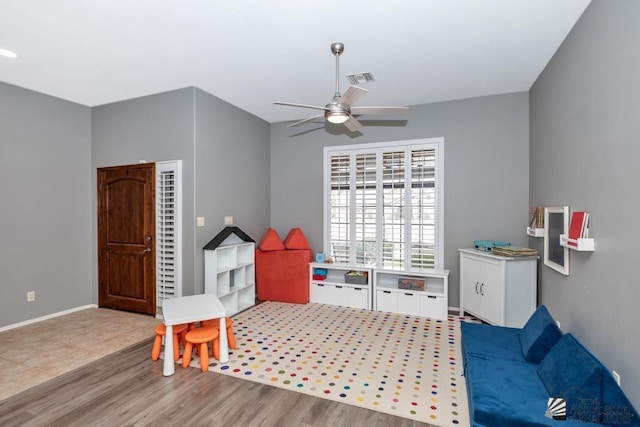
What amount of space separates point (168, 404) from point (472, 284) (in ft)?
11.8

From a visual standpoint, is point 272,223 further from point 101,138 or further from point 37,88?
point 37,88

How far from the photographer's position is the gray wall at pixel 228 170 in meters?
Answer: 4.12

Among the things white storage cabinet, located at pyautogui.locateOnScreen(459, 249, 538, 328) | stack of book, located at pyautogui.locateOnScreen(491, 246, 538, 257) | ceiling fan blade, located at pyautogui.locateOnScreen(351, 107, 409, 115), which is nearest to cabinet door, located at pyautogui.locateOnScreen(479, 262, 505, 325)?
white storage cabinet, located at pyautogui.locateOnScreen(459, 249, 538, 328)

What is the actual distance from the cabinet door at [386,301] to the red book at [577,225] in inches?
93.8

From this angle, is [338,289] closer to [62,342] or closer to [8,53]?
[62,342]

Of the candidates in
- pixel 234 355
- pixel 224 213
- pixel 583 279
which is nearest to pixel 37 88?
pixel 224 213

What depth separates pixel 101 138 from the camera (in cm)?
468

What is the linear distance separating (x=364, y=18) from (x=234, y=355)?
3.29 metres

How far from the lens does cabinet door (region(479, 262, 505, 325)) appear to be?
3656mm

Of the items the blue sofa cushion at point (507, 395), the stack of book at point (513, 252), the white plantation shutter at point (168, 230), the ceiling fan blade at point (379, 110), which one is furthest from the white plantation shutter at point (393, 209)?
the white plantation shutter at point (168, 230)

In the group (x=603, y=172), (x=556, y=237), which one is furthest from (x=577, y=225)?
(x=556, y=237)

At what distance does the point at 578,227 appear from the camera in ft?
7.80

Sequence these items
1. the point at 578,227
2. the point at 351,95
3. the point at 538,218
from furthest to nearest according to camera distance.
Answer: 1. the point at 538,218
2. the point at 351,95
3. the point at 578,227

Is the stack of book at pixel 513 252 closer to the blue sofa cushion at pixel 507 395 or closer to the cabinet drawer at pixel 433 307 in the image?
the cabinet drawer at pixel 433 307
